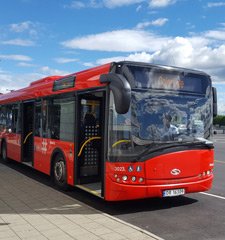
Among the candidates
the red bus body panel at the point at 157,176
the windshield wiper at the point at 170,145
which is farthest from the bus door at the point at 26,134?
the windshield wiper at the point at 170,145

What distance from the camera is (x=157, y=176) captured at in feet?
24.4

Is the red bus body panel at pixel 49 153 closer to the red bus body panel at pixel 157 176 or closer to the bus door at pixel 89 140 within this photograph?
the bus door at pixel 89 140

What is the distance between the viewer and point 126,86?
6.83 m

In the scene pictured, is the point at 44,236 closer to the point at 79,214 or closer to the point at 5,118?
the point at 79,214

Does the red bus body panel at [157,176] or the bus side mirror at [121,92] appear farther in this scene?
the red bus body panel at [157,176]

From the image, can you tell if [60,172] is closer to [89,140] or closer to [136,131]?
[89,140]

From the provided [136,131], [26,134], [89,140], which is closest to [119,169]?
[136,131]

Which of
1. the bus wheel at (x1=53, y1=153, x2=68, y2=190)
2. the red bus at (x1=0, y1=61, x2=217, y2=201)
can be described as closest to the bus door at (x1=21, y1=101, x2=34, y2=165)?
the bus wheel at (x1=53, y1=153, x2=68, y2=190)

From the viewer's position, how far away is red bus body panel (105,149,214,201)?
7.24 metres

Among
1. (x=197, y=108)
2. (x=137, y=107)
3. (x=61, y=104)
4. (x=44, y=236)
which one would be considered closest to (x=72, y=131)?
(x=61, y=104)

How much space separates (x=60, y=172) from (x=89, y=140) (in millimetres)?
1199

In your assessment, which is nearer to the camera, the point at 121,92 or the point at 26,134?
the point at 121,92

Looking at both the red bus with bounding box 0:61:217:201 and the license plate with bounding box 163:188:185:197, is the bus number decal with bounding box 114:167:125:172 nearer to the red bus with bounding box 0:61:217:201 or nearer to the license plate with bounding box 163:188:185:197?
the red bus with bounding box 0:61:217:201

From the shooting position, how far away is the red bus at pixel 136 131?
726 cm
